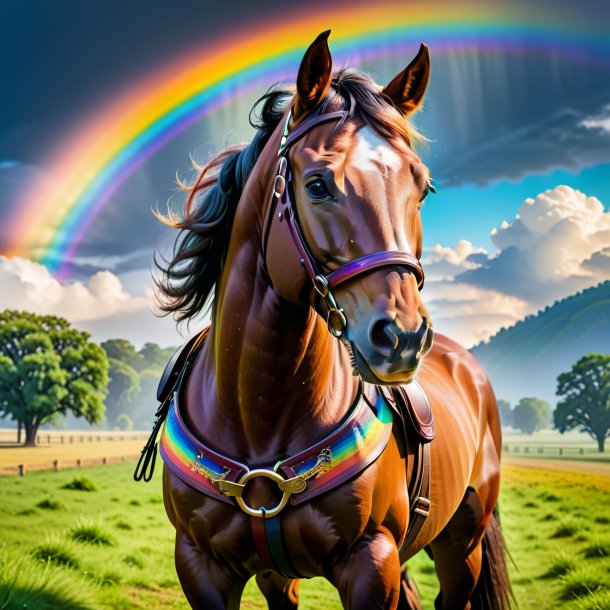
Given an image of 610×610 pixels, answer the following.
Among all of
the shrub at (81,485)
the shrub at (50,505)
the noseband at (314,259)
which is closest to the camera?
the noseband at (314,259)

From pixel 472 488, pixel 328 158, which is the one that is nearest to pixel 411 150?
pixel 328 158

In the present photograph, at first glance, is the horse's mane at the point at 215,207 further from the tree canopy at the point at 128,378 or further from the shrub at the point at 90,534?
the tree canopy at the point at 128,378

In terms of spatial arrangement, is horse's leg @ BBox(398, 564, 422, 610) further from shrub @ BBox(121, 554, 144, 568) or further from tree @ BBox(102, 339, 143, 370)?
tree @ BBox(102, 339, 143, 370)

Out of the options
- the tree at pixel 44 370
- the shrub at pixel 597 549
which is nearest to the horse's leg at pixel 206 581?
the shrub at pixel 597 549

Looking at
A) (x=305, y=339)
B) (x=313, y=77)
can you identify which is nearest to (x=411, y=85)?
(x=313, y=77)

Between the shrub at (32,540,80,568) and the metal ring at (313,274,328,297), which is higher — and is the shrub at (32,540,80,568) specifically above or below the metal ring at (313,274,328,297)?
below

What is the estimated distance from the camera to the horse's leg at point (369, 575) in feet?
8.54

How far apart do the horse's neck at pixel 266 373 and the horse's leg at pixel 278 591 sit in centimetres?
149

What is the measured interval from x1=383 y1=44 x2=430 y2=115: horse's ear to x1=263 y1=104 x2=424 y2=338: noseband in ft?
1.16

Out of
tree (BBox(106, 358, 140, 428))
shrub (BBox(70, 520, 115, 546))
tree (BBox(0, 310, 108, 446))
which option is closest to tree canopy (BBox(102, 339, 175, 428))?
tree (BBox(106, 358, 140, 428))

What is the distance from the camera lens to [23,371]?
20.4 metres

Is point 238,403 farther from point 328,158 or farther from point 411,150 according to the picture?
point 411,150

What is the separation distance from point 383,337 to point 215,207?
1.39 metres

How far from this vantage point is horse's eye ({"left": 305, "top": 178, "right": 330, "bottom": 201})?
7.79ft
